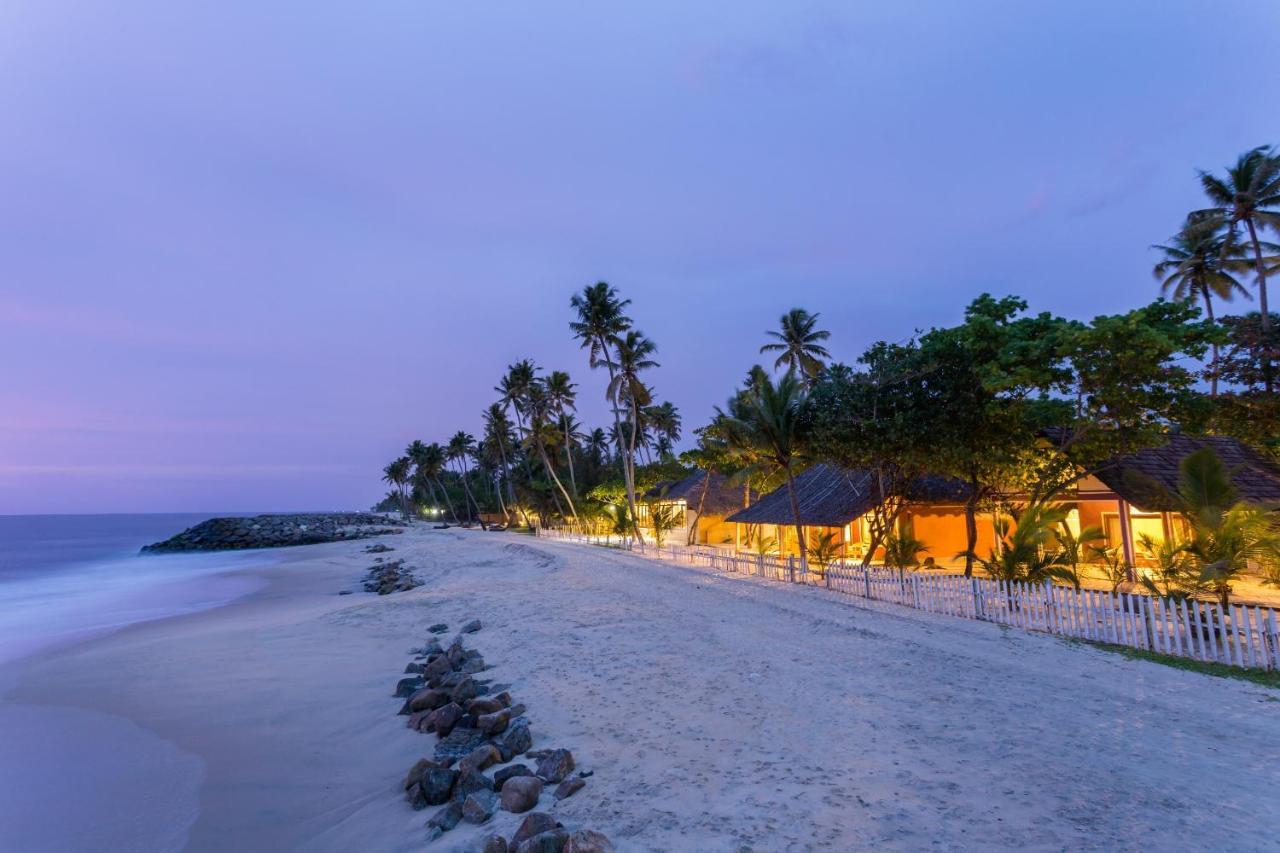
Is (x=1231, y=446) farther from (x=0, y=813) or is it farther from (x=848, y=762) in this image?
(x=0, y=813)

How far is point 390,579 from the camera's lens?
2570 centimetres

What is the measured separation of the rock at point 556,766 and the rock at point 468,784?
0.49 metres

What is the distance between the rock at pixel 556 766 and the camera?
18.3 feet

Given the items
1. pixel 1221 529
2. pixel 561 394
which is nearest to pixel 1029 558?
pixel 1221 529

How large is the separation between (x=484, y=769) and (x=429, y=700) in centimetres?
284

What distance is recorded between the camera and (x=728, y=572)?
2023 cm

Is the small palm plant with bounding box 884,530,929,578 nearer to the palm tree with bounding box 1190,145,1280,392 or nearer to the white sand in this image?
the white sand

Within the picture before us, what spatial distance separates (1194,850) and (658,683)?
218 inches

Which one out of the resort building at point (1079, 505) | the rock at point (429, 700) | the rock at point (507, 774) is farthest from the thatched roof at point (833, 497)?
the rock at point (507, 774)

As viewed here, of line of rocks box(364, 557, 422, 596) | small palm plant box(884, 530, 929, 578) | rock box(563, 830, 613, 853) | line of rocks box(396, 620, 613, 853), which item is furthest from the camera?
line of rocks box(364, 557, 422, 596)

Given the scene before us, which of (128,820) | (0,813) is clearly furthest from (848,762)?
Answer: (0,813)

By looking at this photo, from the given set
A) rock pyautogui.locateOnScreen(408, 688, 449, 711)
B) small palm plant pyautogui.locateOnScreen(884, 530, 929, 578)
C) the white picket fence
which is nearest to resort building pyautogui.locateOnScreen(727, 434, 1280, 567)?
small palm plant pyautogui.locateOnScreen(884, 530, 929, 578)

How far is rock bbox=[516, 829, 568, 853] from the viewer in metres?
4.20

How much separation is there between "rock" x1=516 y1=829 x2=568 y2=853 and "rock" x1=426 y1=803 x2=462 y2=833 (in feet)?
3.75
